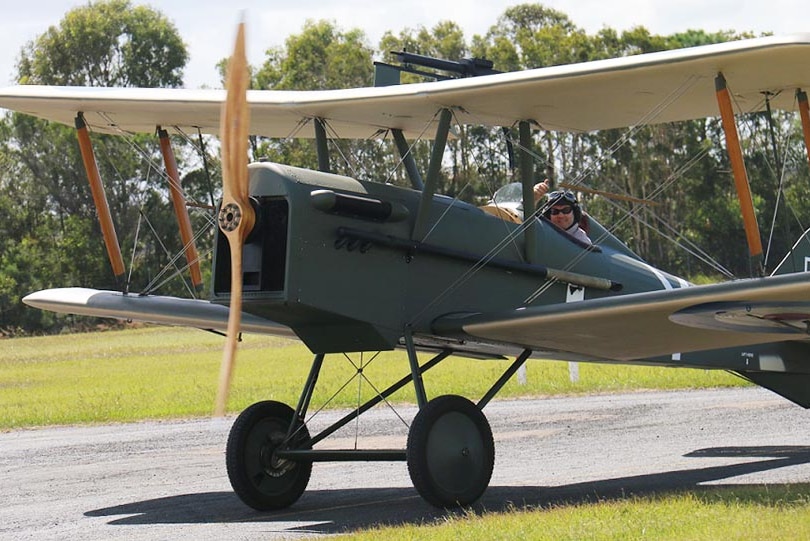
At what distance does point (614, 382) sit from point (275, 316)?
1252 centimetres

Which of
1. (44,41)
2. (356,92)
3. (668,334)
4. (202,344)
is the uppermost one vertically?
(44,41)

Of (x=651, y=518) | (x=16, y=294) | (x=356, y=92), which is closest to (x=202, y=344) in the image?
(x=16, y=294)

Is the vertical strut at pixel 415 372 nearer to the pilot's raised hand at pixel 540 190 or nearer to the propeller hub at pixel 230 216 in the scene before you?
the propeller hub at pixel 230 216

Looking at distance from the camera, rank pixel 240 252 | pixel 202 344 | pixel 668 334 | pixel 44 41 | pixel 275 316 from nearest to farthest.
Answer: pixel 240 252
pixel 275 316
pixel 668 334
pixel 202 344
pixel 44 41

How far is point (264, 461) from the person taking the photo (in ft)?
31.3

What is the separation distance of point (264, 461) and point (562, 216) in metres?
3.47

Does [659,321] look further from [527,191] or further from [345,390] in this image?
[345,390]

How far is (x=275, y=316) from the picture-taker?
29.2 ft

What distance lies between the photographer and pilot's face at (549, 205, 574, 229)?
10.9 m

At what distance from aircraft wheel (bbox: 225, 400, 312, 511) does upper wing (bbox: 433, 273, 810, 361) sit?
58.2 inches

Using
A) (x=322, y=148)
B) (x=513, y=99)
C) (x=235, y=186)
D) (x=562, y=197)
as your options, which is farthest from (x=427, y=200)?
(x=235, y=186)

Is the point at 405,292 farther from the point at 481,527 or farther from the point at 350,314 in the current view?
the point at 481,527

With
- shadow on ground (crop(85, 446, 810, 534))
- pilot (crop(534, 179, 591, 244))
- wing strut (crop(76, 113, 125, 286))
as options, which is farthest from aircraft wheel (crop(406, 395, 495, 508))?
wing strut (crop(76, 113, 125, 286))

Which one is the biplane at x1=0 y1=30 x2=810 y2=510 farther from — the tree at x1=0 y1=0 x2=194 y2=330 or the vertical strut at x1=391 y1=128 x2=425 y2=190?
the tree at x1=0 y1=0 x2=194 y2=330
